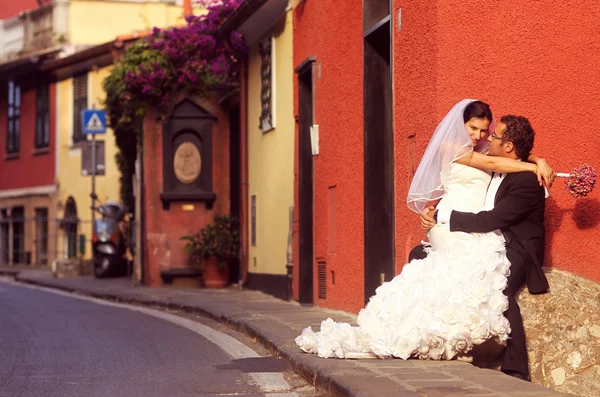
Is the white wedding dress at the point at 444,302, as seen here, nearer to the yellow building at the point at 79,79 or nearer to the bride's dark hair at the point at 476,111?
the bride's dark hair at the point at 476,111

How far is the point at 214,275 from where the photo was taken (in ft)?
69.2

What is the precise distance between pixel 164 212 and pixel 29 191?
1644 cm

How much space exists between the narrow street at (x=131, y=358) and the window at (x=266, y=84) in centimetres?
398

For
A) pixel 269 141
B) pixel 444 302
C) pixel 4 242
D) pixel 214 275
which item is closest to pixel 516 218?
pixel 444 302

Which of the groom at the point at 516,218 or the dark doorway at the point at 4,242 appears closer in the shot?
the groom at the point at 516,218

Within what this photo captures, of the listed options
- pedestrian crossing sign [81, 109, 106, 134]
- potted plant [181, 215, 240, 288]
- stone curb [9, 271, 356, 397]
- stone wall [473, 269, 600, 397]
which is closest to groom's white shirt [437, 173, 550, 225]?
stone wall [473, 269, 600, 397]

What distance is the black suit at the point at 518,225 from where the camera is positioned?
8289mm

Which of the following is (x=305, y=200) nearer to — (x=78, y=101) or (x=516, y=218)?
(x=516, y=218)

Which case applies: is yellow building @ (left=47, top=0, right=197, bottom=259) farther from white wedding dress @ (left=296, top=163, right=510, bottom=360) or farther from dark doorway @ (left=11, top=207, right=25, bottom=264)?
white wedding dress @ (left=296, top=163, right=510, bottom=360)

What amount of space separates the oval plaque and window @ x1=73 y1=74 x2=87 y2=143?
1275 cm

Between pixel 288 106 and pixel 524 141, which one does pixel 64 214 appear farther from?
pixel 524 141

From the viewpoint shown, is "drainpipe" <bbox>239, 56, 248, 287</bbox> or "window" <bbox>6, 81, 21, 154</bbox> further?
"window" <bbox>6, 81, 21, 154</bbox>

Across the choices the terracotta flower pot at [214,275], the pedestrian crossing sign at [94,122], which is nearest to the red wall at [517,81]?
the terracotta flower pot at [214,275]

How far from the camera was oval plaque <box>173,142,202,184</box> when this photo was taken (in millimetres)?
21953
